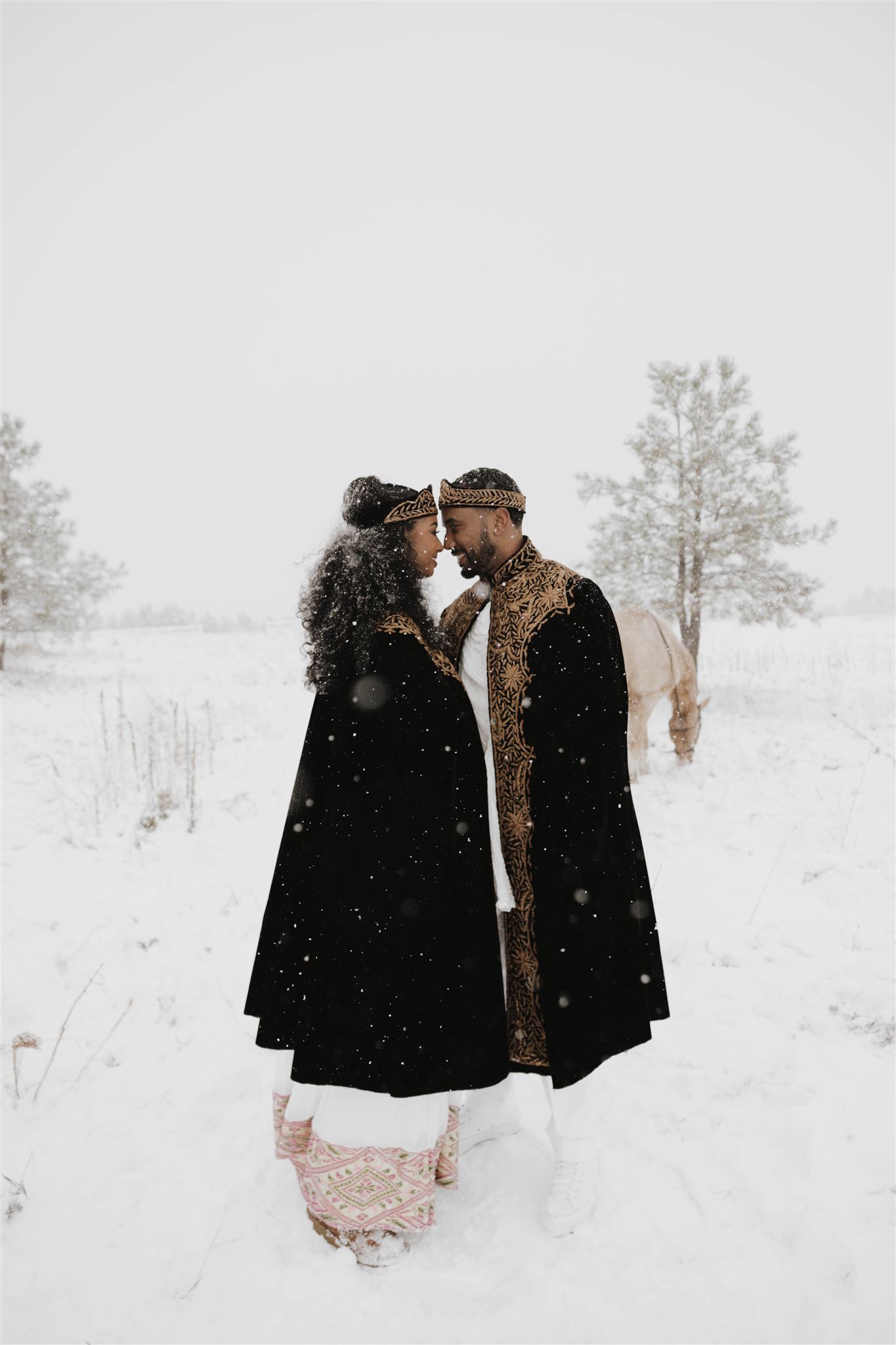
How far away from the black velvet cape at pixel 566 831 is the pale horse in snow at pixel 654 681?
604 centimetres

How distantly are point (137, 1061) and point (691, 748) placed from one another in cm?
759

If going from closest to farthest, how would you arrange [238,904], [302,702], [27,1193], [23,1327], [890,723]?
[23,1327] → [27,1193] → [238,904] → [890,723] → [302,702]

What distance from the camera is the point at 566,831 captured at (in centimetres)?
267

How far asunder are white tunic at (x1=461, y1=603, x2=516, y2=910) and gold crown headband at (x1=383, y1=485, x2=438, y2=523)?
56cm

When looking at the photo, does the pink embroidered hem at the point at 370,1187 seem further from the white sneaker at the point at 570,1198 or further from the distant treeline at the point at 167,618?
the distant treeline at the point at 167,618

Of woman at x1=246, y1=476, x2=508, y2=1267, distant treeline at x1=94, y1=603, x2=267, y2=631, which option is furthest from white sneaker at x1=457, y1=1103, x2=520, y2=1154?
distant treeline at x1=94, y1=603, x2=267, y2=631

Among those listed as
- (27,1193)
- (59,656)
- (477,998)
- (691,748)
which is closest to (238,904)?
(27,1193)

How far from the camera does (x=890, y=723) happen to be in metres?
9.95

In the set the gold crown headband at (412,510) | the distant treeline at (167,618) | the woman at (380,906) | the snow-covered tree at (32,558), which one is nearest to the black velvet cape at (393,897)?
the woman at (380,906)

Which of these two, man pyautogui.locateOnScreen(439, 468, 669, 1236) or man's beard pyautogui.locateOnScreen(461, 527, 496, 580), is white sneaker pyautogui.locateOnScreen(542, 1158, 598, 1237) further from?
man's beard pyautogui.locateOnScreen(461, 527, 496, 580)

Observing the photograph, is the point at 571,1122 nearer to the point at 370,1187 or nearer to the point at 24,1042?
the point at 370,1187

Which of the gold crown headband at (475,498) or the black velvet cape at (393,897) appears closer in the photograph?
the black velvet cape at (393,897)

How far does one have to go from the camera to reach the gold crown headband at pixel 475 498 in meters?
2.87

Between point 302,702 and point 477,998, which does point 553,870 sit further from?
point 302,702
